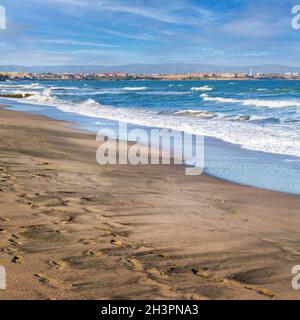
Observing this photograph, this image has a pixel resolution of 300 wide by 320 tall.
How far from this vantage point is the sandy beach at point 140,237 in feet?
12.6

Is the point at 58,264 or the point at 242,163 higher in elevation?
the point at 242,163

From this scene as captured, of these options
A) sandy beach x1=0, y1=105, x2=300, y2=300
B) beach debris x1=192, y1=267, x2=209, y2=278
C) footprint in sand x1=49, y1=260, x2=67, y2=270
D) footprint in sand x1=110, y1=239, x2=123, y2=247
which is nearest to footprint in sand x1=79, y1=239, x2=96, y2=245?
sandy beach x1=0, y1=105, x2=300, y2=300

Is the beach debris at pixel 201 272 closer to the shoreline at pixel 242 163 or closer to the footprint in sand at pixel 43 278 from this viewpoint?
the footprint in sand at pixel 43 278

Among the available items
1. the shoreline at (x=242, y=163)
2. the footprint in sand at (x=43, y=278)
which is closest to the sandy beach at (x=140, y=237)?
the footprint in sand at (x=43, y=278)

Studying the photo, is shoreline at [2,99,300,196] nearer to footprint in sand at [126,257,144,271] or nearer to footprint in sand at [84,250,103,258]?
footprint in sand at [126,257,144,271]

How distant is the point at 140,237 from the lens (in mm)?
5031

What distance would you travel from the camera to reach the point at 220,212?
639cm

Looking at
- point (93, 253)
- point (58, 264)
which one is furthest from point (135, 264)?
point (58, 264)

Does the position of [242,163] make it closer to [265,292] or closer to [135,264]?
[135,264]

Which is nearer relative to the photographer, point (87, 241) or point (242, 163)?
point (87, 241)

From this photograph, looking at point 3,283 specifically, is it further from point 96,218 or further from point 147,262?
point 96,218

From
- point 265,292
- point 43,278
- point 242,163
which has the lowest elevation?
point 265,292

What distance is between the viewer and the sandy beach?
3.85 meters
